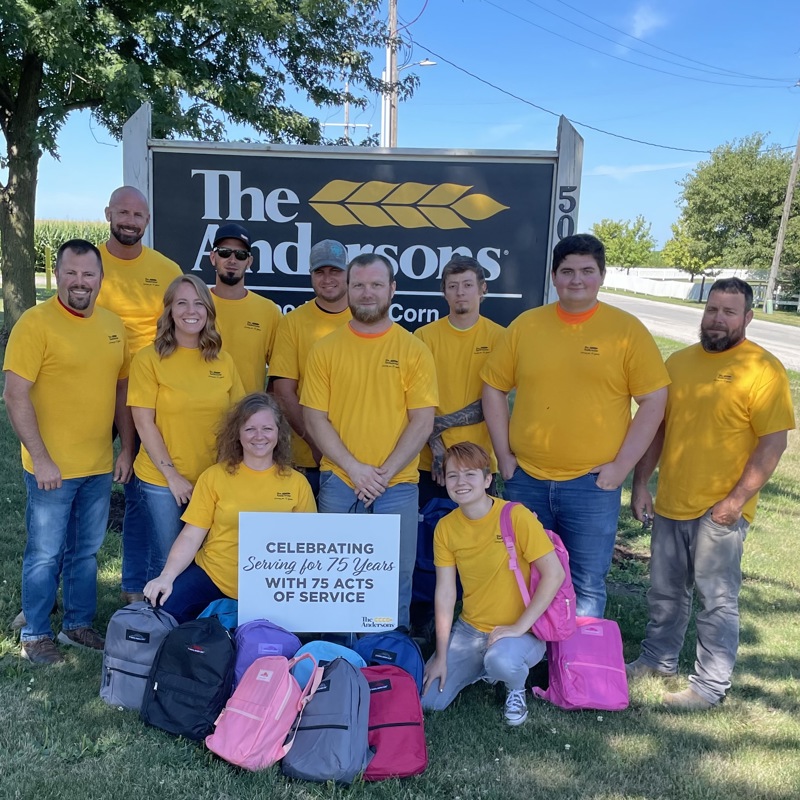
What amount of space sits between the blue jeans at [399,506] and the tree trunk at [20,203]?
407 inches

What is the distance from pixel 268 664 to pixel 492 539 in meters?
1.22

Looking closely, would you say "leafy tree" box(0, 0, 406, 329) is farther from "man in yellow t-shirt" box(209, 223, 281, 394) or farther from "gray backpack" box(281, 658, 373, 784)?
"gray backpack" box(281, 658, 373, 784)

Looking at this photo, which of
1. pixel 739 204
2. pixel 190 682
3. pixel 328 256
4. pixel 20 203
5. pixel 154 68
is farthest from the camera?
pixel 739 204

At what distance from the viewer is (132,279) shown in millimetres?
4027

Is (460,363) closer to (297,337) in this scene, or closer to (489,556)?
(297,337)

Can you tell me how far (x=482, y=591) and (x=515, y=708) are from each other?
562 mm

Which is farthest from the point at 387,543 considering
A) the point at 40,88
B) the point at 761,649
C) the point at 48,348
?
→ the point at 40,88

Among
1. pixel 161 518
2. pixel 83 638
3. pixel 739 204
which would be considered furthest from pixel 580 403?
pixel 739 204

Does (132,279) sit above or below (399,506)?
above

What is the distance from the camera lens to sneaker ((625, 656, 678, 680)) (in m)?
3.71

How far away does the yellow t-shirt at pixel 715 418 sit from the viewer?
127 inches

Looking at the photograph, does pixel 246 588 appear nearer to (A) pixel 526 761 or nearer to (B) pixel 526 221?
(A) pixel 526 761

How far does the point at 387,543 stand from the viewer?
3.49 metres

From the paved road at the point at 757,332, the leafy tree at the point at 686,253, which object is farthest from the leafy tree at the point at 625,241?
the paved road at the point at 757,332
